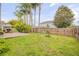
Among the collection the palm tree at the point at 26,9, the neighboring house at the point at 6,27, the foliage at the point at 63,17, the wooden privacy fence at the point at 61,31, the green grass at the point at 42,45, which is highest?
the palm tree at the point at 26,9

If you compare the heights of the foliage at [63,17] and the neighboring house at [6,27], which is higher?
the foliage at [63,17]

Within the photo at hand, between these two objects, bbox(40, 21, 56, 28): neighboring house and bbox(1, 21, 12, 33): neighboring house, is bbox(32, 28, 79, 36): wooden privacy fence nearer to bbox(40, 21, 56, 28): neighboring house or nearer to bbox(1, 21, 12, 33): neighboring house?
bbox(40, 21, 56, 28): neighboring house

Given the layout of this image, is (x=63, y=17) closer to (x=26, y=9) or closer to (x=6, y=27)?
(x=26, y=9)

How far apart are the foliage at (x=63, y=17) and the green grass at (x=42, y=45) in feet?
0.44

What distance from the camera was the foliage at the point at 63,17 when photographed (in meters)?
1.71

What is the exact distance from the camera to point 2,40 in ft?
5.56

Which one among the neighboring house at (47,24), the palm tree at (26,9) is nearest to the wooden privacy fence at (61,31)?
the neighboring house at (47,24)

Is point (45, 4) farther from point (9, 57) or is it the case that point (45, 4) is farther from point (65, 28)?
point (9, 57)

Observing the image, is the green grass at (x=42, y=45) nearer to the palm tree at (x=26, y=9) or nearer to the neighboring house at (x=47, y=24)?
the neighboring house at (x=47, y=24)

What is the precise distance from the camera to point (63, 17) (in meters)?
1.73

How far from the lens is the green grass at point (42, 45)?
168cm

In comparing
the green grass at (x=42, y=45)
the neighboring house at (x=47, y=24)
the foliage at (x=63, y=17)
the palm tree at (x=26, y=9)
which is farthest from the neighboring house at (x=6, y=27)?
the foliage at (x=63, y=17)

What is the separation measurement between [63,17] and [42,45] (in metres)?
0.36

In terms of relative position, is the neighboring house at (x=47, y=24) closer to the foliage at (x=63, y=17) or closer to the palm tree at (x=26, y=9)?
the foliage at (x=63, y=17)
